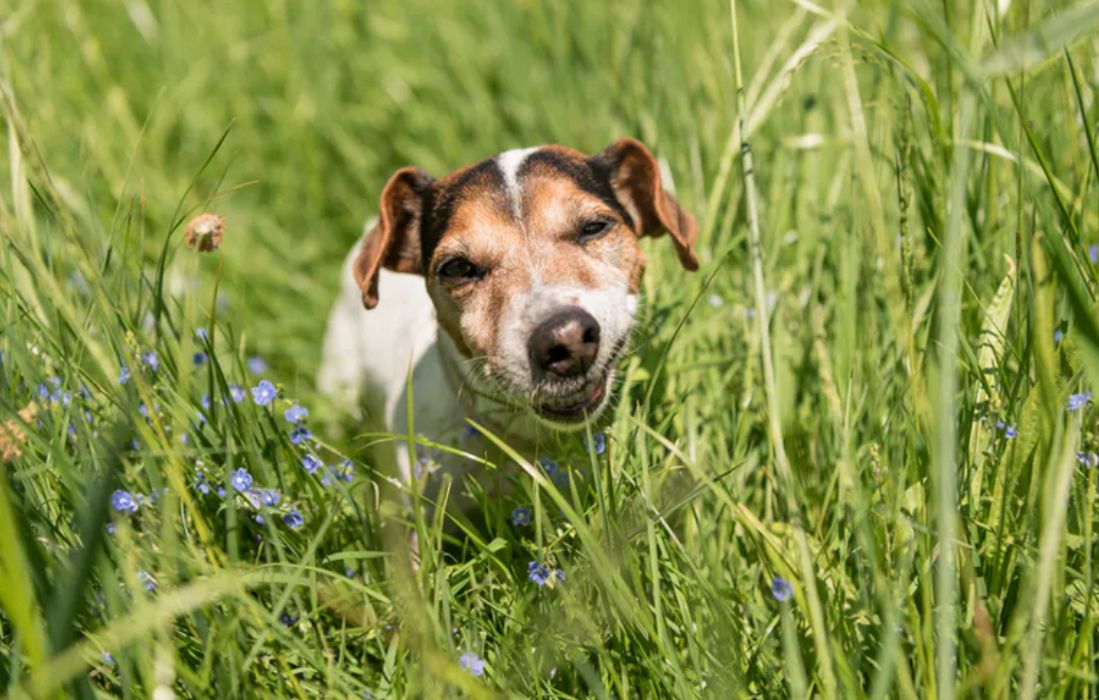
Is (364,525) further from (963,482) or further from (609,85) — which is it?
(609,85)

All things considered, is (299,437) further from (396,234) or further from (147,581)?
(396,234)

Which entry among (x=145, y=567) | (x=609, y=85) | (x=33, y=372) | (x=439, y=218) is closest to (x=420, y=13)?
(x=609, y=85)

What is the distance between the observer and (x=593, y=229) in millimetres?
3074

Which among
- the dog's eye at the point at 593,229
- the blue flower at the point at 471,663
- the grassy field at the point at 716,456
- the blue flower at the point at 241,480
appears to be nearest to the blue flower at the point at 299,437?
the grassy field at the point at 716,456

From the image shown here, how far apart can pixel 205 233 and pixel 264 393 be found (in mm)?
441

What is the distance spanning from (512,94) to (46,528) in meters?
3.35

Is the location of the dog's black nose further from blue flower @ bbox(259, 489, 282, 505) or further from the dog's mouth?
blue flower @ bbox(259, 489, 282, 505)

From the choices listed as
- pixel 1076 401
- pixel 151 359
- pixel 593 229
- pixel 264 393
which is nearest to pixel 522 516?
pixel 264 393

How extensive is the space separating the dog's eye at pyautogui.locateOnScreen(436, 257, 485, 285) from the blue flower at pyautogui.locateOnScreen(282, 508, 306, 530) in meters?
0.86

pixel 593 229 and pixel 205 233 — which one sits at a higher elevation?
pixel 205 233

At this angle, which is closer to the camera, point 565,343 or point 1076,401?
point 1076,401

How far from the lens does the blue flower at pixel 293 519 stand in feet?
8.11

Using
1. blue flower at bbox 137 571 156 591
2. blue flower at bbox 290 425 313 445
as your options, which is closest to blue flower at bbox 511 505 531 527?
blue flower at bbox 290 425 313 445

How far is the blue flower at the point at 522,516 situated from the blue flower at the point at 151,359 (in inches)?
39.7
